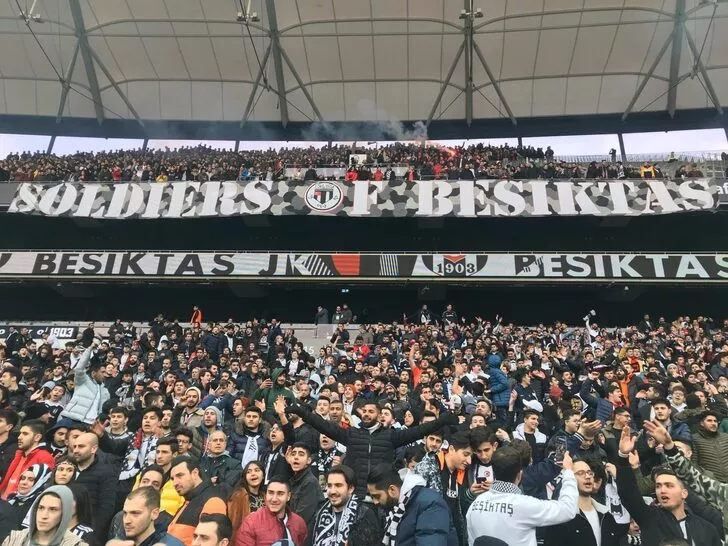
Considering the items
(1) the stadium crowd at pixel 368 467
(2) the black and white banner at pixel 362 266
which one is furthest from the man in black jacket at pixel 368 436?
(2) the black and white banner at pixel 362 266

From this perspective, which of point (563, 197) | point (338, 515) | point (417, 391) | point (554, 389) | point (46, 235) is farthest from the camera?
point (46, 235)

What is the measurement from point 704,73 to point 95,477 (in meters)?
30.4

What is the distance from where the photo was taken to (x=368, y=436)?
17.1 ft

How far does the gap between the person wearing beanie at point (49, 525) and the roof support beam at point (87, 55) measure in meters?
29.0

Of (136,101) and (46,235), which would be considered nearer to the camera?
(46,235)

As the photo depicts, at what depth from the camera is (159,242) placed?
25344 millimetres

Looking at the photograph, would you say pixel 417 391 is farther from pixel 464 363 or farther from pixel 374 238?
pixel 374 238

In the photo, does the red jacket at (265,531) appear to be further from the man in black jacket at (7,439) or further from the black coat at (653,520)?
the man in black jacket at (7,439)

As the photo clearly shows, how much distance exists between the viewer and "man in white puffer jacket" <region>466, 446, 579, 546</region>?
327 centimetres

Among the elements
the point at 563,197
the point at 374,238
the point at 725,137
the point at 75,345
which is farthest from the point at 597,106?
the point at 75,345

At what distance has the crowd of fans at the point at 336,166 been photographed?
2231 centimetres

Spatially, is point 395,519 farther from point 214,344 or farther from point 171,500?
point 214,344

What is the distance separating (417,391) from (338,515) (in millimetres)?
5172

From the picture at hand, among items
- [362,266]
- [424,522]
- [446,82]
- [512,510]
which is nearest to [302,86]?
[446,82]
